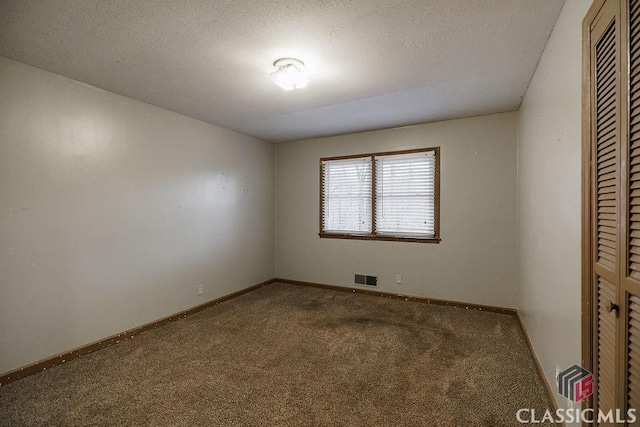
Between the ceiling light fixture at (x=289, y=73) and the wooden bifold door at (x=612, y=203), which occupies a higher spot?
the ceiling light fixture at (x=289, y=73)

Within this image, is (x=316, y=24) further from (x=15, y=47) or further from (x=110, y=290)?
(x=110, y=290)

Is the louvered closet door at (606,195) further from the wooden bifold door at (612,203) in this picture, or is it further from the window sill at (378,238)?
the window sill at (378,238)

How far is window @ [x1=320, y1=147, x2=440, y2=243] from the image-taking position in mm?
3984

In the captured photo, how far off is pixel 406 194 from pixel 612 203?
307 centimetres

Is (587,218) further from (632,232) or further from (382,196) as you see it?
(382,196)

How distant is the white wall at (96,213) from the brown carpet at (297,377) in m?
0.40

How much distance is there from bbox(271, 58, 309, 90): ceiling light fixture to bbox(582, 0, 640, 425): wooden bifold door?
1726mm

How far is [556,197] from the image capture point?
5.85 ft

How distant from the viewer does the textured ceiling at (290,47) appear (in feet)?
5.58

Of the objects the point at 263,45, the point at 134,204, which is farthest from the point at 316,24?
the point at 134,204

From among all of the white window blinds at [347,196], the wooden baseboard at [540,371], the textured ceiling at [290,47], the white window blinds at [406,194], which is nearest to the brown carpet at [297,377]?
the wooden baseboard at [540,371]

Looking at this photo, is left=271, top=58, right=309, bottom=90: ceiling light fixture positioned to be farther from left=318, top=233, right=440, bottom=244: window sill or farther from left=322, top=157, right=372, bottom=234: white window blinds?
left=318, top=233, right=440, bottom=244: window sill

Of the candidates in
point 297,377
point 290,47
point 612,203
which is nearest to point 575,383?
point 612,203

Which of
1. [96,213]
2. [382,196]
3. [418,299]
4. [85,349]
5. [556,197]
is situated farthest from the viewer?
[382,196]
